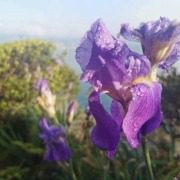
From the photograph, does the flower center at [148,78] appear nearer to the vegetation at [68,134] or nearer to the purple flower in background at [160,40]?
the purple flower in background at [160,40]

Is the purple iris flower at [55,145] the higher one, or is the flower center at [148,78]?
the flower center at [148,78]

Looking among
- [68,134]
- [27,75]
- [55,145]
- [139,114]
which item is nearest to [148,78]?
[139,114]

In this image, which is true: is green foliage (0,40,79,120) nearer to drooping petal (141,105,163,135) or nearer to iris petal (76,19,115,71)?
iris petal (76,19,115,71)

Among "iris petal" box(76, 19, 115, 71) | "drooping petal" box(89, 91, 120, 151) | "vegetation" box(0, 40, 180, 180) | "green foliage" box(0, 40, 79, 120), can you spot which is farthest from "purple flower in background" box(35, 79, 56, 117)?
"drooping petal" box(89, 91, 120, 151)

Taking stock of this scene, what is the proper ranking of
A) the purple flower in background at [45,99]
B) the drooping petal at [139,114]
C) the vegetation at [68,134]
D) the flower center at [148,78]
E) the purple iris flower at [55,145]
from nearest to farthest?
the drooping petal at [139,114], the flower center at [148,78], the purple iris flower at [55,145], the vegetation at [68,134], the purple flower in background at [45,99]

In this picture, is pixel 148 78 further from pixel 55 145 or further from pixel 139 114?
pixel 55 145

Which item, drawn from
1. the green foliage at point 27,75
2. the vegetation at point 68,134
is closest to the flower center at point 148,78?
the vegetation at point 68,134
